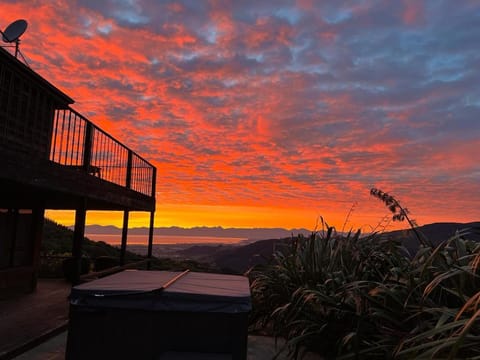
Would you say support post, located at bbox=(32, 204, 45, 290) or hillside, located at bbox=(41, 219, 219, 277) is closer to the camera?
support post, located at bbox=(32, 204, 45, 290)

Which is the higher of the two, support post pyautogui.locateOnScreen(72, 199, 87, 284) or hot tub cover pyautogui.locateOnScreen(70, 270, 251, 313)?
support post pyautogui.locateOnScreen(72, 199, 87, 284)

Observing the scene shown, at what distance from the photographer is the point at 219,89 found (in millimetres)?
14039

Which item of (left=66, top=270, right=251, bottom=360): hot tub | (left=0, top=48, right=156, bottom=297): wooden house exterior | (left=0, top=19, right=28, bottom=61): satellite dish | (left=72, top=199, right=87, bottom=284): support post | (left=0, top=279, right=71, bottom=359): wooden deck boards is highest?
(left=0, top=19, right=28, bottom=61): satellite dish

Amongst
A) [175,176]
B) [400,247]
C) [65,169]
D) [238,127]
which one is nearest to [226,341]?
[400,247]

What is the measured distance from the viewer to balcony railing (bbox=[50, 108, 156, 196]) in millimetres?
9141

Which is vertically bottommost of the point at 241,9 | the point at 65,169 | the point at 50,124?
the point at 65,169

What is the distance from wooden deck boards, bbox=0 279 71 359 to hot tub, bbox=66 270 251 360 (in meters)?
2.73

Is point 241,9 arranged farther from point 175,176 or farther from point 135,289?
point 175,176

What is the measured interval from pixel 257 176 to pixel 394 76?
1197cm

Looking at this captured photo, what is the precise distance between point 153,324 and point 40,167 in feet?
15.8

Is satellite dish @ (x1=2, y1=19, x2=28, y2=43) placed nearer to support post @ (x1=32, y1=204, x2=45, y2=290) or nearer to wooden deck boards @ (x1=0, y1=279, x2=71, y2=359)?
support post @ (x1=32, y1=204, x2=45, y2=290)

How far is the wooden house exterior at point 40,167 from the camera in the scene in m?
7.26

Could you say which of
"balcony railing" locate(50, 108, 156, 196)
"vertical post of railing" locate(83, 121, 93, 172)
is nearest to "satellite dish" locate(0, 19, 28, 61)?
"balcony railing" locate(50, 108, 156, 196)

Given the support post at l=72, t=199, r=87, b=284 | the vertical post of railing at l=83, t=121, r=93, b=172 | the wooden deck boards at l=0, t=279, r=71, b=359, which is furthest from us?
the support post at l=72, t=199, r=87, b=284
